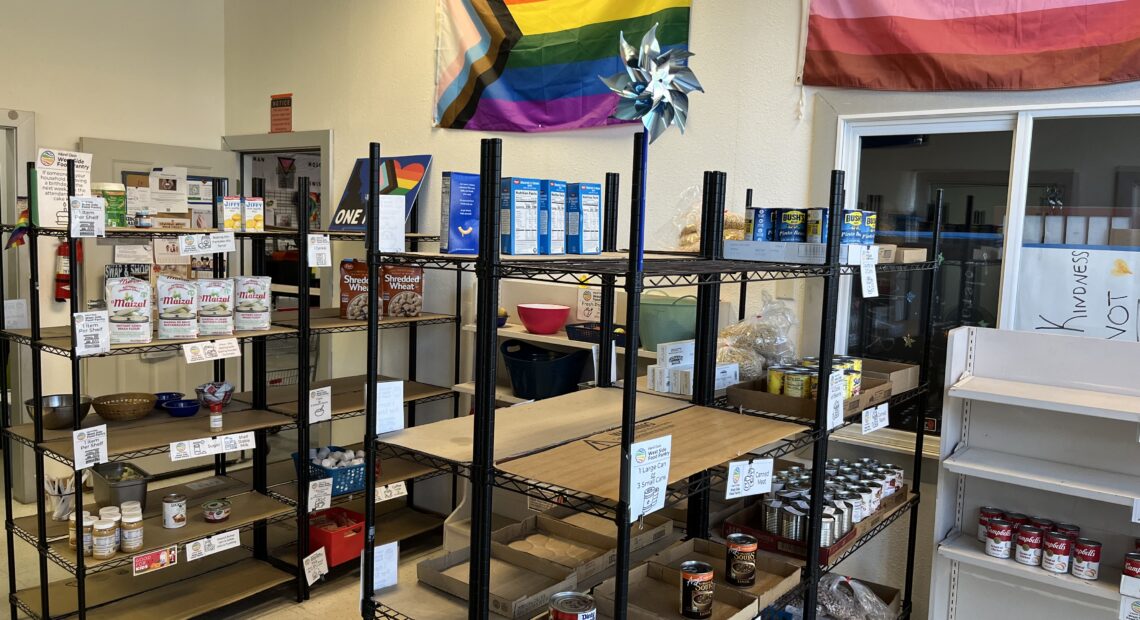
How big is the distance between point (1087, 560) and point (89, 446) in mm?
3185

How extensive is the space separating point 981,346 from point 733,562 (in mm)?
1280

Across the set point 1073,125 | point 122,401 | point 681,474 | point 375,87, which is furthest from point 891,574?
point 375,87

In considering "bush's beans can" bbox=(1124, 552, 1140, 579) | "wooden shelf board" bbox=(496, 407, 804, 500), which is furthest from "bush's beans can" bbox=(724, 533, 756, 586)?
"bush's beans can" bbox=(1124, 552, 1140, 579)

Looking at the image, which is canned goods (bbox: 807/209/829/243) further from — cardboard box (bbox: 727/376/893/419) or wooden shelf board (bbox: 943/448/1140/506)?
wooden shelf board (bbox: 943/448/1140/506)

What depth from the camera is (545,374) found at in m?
3.62

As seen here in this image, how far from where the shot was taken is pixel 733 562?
2.07 m

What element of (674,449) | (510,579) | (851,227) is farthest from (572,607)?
(851,227)

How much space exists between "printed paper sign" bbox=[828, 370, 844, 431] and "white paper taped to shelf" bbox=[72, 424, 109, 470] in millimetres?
2398

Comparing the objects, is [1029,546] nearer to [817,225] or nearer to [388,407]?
[817,225]

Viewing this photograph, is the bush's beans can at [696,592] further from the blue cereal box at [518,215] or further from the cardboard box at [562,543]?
the blue cereal box at [518,215]

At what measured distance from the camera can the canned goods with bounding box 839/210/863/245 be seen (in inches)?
98.5

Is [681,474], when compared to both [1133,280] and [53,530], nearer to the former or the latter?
[1133,280]

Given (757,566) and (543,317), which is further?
(543,317)

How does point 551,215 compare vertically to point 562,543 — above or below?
above
